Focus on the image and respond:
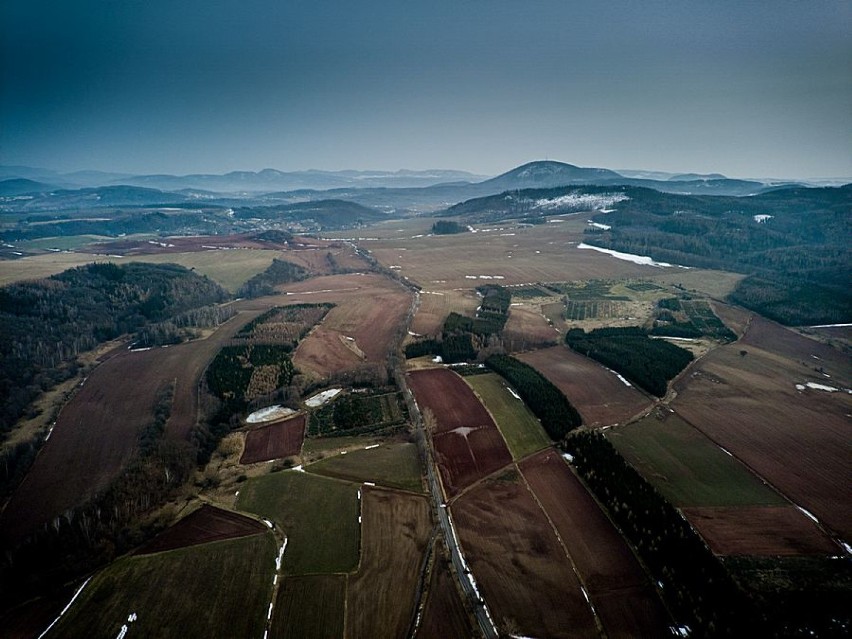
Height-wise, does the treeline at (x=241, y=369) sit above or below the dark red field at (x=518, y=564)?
below

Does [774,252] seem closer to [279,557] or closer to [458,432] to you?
[458,432]

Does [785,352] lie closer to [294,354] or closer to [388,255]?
[294,354]

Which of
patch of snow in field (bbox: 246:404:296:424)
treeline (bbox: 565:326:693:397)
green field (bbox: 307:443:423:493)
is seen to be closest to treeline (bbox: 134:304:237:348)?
patch of snow in field (bbox: 246:404:296:424)

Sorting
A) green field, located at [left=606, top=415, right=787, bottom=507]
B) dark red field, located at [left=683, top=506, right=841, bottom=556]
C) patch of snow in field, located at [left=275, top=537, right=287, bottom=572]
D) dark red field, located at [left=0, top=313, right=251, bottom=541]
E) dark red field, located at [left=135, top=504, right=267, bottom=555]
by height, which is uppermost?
dark red field, located at [left=683, top=506, right=841, bottom=556]

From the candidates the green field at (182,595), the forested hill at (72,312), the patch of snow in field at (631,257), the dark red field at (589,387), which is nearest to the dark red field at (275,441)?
the green field at (182,595)

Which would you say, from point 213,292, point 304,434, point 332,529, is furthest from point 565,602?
point 213,292

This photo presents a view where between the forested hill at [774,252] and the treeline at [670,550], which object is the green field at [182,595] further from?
the forested hill at [774,252]

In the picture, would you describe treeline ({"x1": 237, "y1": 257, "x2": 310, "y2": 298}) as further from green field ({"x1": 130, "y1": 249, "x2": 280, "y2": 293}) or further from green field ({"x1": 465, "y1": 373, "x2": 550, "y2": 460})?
green field ({"x1": 465, "y1": 373, "x2": 550, "y2": 460})
